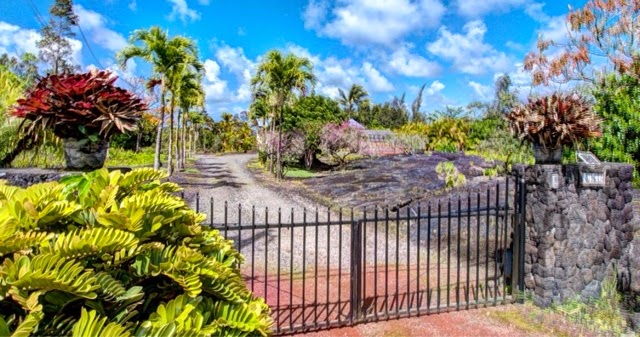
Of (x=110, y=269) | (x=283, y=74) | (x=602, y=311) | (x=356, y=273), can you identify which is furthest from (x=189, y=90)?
(x=110, y=269)

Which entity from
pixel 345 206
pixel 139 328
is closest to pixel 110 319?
pixel 139 328

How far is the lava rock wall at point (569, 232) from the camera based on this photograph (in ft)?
16.7

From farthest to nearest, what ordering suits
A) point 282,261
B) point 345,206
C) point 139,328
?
point 345,206
point 282,261
point 139,328

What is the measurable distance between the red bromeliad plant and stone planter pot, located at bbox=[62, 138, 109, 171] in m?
4.58

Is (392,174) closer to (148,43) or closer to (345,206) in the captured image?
(345,206)

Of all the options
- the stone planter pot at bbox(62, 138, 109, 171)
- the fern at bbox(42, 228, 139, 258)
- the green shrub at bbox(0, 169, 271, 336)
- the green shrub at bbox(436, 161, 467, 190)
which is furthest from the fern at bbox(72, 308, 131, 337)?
the green shrub at bbox(436, 161, 467, 190)


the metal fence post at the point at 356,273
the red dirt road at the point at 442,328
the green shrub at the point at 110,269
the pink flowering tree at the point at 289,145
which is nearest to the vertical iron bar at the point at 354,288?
the metal fence post at the point at 356,273

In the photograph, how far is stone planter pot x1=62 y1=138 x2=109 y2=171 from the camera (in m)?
3.74

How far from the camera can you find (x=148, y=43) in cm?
1570

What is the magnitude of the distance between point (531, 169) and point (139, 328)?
491 centimetres

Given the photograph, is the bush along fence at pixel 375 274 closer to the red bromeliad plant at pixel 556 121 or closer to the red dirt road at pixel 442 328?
the red dirt road at pixel 442 328

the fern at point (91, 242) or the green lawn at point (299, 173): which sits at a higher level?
the fern at point (91, 242)

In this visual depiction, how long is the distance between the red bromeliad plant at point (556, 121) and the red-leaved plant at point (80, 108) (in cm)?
430

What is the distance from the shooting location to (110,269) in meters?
1.68
